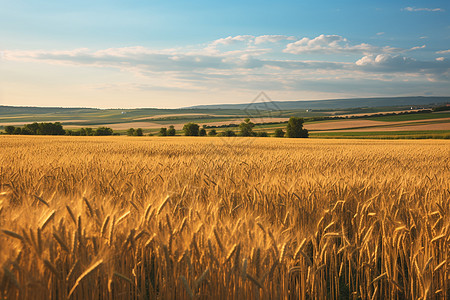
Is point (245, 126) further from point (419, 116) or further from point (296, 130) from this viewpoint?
point (419, 116)

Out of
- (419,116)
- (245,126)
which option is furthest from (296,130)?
(245,126)

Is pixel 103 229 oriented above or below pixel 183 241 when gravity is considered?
above

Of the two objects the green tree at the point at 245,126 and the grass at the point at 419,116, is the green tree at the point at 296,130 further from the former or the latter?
the green tree at the point at 245,126

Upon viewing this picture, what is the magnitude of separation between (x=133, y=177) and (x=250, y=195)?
201 centimetres

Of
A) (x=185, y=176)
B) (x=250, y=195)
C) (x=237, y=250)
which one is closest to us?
(x=237, y=250)

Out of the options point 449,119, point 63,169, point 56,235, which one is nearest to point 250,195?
point 56,235

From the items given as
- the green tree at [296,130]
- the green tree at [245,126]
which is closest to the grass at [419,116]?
the green tree at [296,130]

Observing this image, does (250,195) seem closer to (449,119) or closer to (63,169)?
(63,169)

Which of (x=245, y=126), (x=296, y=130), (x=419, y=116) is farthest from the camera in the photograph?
(x=419, y=116)

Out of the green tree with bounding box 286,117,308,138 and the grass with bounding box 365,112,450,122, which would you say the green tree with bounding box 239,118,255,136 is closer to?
the green tree with bounding box 286,117,308,138

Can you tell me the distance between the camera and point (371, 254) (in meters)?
2.57

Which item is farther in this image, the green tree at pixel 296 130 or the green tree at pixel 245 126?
the green tree at pixel 296 130

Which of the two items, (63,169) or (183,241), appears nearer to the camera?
(183,241)

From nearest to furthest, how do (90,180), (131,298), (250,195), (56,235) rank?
(56,235)
(131,298)
(250,195)
(90,180)
